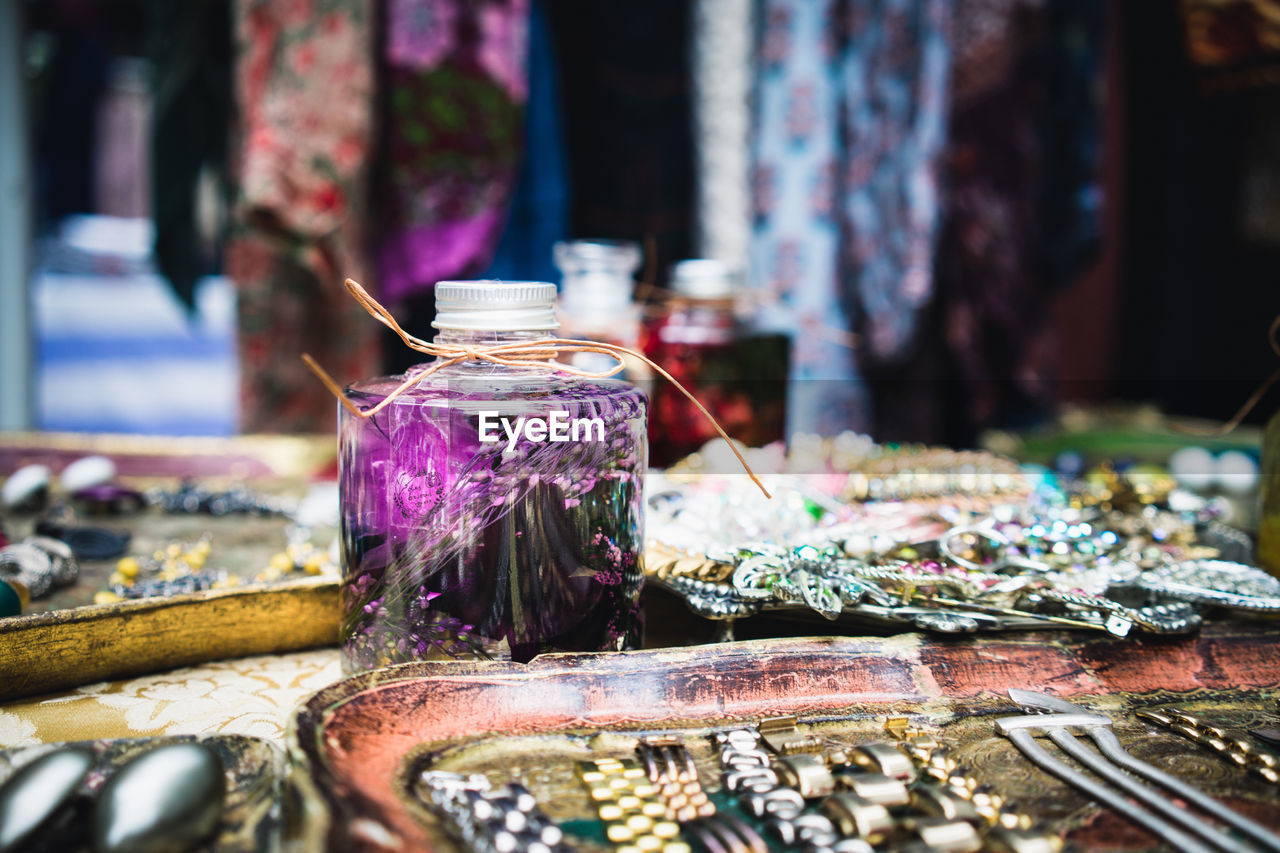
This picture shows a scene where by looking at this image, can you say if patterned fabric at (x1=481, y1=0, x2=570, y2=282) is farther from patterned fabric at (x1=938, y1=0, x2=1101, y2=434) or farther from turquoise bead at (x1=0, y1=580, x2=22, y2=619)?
turquoise bead at (x1=0, y1=580, x2=22, y2=619)

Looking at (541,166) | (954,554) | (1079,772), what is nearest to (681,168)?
(541,166)

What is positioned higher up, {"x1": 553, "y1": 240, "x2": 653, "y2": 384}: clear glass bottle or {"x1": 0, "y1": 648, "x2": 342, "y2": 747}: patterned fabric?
{"x1": 553, "y1": 240, "x2": 653, "y2": 384}: clear glass bottle

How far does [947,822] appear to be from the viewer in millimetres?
397

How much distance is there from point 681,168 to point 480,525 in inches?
49.4

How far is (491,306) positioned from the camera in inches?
21.3

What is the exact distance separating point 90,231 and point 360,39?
1.87 metres

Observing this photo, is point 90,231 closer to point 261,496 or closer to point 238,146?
point 238,146

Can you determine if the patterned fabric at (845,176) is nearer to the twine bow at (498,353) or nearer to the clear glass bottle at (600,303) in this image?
the clear glass bottle at (600,303)

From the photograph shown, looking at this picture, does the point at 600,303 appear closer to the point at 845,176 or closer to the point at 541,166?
the point at 541,166

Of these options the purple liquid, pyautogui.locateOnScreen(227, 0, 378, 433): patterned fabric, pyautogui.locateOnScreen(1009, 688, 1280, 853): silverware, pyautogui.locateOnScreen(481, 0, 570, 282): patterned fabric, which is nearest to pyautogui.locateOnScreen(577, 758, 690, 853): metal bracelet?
the purple liquid

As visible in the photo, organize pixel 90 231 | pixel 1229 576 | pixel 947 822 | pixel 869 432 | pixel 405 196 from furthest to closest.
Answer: pixel 90 231 → pixel 869 432 → pixel 405 196 → pixel 1229 576 → pixel 947 822

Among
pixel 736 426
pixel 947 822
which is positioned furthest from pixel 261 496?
pixel 947 822

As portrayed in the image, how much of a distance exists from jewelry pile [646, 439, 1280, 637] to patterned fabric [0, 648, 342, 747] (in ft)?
0.84

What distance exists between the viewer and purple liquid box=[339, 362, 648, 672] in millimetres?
509
